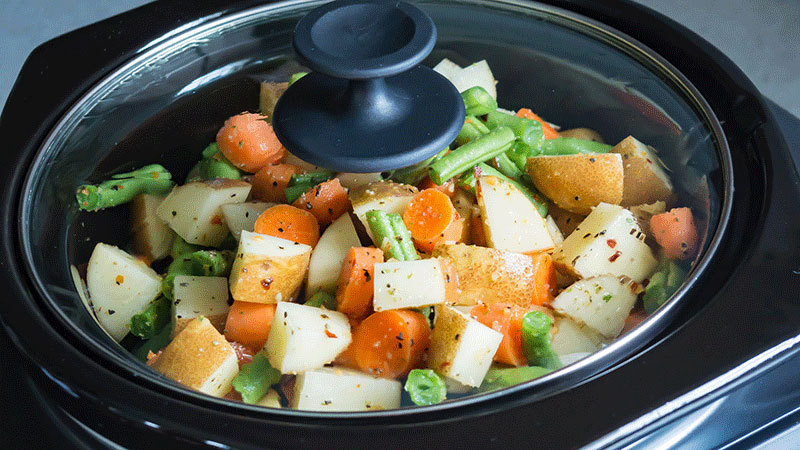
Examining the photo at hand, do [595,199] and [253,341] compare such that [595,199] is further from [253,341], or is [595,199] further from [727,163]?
[253,341]

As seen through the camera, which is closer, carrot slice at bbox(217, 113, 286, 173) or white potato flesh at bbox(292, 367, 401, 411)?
white potato flesh at bbox(292, 367, 401, 411)

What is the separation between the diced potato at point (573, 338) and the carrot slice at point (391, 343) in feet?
0.50

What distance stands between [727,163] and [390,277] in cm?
47

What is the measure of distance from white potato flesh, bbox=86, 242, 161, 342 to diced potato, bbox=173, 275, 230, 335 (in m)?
0.06

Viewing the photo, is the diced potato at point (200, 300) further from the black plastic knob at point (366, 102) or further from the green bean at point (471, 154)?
the green bean at point (471, 154)

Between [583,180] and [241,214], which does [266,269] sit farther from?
[583,180]

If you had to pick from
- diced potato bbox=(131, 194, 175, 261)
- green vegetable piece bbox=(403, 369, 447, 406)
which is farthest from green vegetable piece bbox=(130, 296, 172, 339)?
green vegetable piece bbox=(403, 369, 447, 406)

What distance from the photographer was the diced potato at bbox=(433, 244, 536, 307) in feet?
2.90

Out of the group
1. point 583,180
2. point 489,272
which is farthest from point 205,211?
point 583,180

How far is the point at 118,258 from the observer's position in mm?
1007

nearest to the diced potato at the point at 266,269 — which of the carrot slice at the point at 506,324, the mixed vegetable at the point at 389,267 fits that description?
the mixed vegetable at the point at 389,267

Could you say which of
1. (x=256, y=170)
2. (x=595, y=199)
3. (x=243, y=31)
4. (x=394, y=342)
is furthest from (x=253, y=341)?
(x=243, y=31)

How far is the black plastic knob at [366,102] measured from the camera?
0.85 m

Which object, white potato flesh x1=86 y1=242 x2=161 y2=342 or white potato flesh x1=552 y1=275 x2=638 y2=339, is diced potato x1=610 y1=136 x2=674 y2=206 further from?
white potato flesh x1=86 y1=242 x2=161 y2=342
